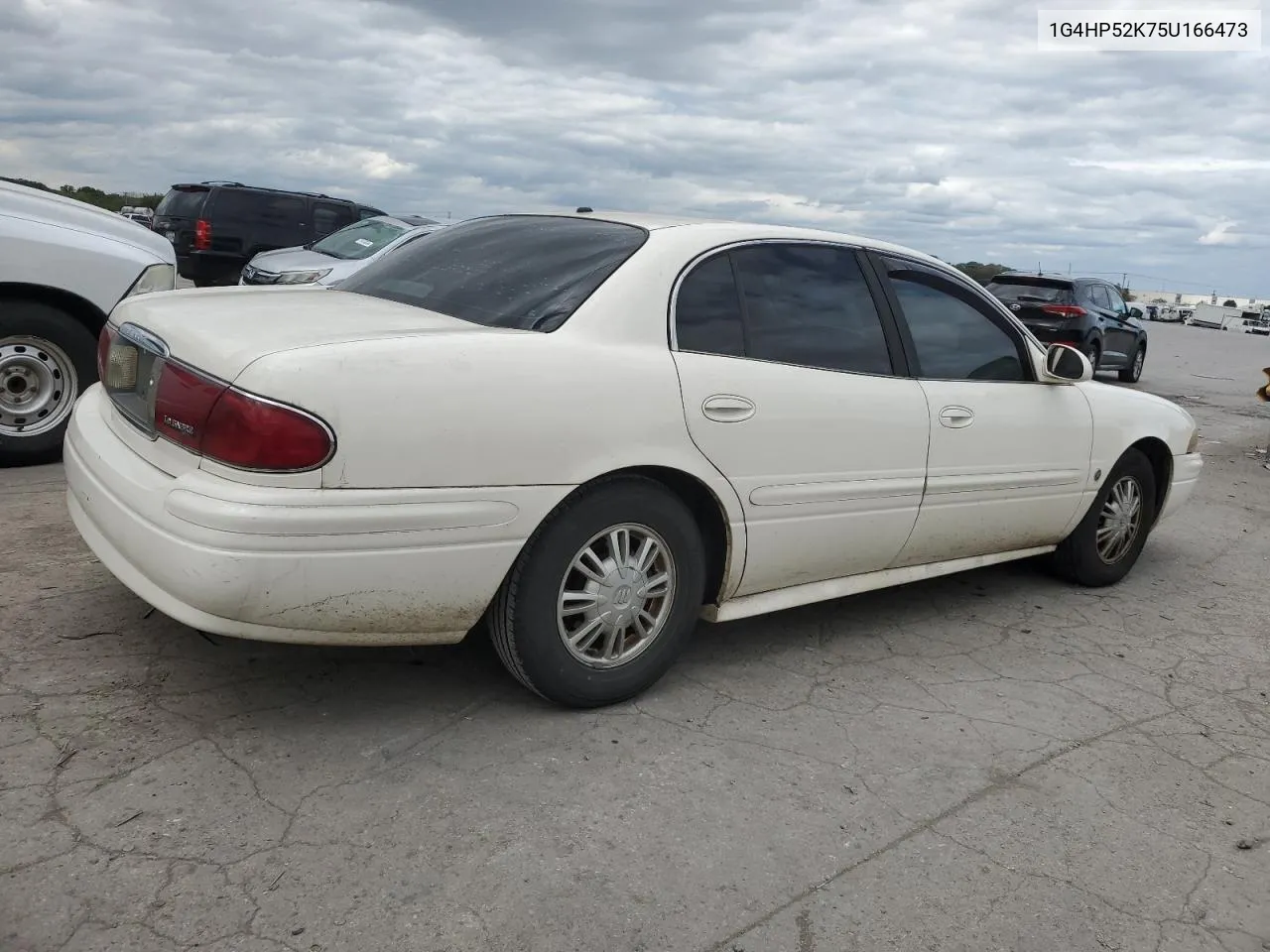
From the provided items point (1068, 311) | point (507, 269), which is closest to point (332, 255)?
point (507, 269)

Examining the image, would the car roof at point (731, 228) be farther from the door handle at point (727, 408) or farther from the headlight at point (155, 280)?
the headlight at point (155, 280)

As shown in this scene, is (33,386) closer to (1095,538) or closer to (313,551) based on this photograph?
(313,551)

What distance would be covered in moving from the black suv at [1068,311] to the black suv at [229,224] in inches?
395

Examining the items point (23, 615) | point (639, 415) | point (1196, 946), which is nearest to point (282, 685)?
point (23, 615)

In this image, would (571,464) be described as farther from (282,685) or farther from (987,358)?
(987,358)

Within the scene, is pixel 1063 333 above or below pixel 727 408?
below

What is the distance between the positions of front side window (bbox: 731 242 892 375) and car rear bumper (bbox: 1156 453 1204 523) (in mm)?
2299

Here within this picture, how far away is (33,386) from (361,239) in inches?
259

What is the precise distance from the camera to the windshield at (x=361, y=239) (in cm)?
1176

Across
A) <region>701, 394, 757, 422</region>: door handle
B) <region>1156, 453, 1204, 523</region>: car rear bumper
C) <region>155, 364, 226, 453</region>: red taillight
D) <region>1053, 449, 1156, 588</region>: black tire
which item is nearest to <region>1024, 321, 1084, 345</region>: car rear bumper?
<region>1156, 453, 1204, 523</region>: car rear bumper

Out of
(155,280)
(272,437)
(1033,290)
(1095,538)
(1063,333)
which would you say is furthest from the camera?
(1033,290)

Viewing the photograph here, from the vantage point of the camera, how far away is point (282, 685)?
3443 millimetres

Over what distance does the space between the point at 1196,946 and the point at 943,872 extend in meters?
0.56

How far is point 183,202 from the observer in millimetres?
16359
